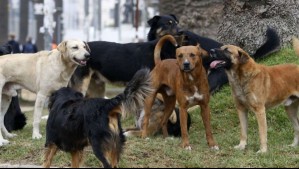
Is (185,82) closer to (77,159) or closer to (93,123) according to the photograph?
(77,159)

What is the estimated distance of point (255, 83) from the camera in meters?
9.09

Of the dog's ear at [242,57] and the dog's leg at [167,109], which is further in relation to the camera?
the dog's leg at [167,109]

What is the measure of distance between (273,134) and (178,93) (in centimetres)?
187

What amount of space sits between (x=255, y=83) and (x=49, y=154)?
294 centimetres

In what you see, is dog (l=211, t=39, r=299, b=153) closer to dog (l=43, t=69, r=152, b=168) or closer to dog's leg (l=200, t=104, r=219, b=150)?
dog's leg (l=200, t=104, r=219, b=150)

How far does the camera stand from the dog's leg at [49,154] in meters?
7.87

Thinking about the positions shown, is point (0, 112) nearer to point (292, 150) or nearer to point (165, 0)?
point (292, 150)

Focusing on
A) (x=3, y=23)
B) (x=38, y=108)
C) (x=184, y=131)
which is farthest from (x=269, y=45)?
(x=3, y=23)

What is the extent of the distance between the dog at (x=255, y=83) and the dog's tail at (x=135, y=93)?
5.64 ft

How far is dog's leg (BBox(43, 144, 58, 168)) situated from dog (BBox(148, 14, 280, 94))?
3584 mm

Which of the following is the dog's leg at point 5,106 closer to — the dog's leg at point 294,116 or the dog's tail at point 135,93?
the dog's tail at point 135,93

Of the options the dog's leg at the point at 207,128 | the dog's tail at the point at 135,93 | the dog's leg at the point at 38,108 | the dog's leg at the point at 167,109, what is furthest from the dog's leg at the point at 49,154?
the dog's leg at the point at 167,109

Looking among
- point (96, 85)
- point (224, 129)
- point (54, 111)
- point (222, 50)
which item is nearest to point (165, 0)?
point (96, 85)

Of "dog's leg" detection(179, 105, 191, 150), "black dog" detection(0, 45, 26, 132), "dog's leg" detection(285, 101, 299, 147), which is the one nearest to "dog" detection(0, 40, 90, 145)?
"black dog" detection(0, 45, 26, 132)
